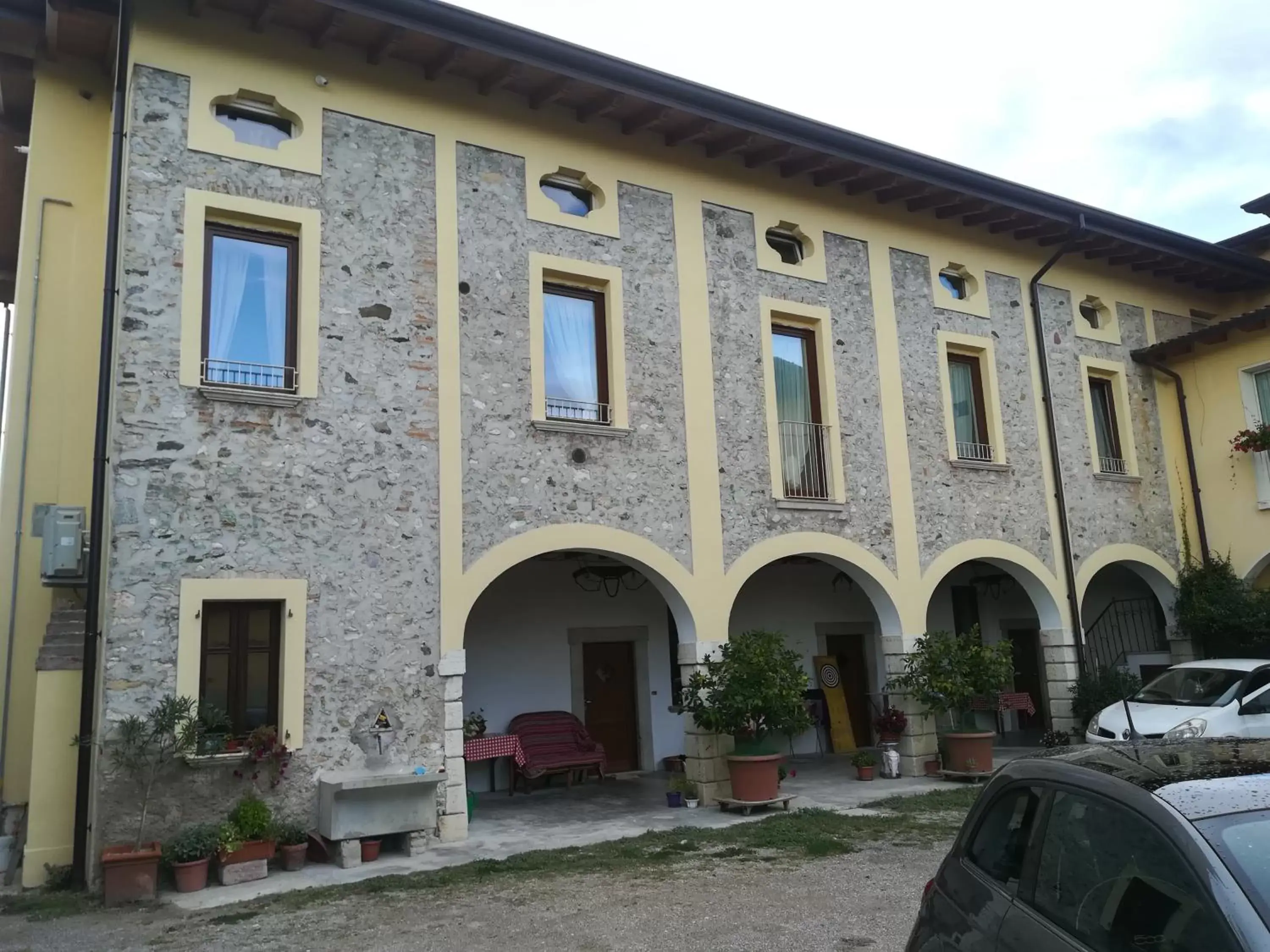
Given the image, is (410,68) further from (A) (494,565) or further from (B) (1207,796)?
(B) (1207,796)

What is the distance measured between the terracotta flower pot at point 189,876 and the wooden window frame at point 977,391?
10.1 meters

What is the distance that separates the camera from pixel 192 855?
7.28 metres

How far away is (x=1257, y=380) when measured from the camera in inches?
550

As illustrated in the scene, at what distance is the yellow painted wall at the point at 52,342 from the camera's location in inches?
358

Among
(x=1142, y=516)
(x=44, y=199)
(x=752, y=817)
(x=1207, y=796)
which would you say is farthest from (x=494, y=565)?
(x=1142, y=516)

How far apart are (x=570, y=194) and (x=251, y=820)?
6.80m

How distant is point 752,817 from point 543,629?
404cm

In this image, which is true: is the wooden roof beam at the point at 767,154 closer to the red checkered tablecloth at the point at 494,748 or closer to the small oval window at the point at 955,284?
the small oval window at the point at 955,284

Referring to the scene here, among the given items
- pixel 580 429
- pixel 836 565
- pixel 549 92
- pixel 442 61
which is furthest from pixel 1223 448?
pixel 442 61

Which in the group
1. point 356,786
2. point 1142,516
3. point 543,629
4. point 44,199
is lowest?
point 356,786

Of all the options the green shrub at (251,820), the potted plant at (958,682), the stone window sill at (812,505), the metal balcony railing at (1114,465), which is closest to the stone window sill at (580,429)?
the stone window sill at (812,505)

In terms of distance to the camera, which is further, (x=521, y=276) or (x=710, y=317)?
(x=710, y=317)

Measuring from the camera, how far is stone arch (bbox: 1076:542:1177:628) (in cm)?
1324

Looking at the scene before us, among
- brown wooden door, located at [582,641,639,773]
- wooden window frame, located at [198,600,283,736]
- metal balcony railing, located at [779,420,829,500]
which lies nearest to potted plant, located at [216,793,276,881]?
wooden window frame, located at [198,600,283,736]
